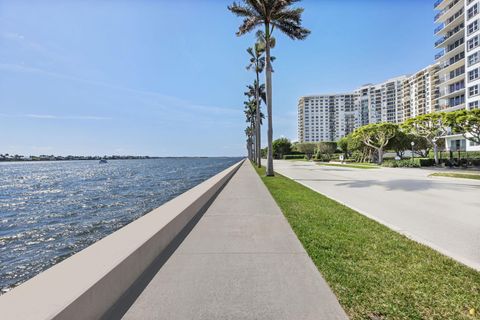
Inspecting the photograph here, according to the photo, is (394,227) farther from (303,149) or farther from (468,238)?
(303,149)

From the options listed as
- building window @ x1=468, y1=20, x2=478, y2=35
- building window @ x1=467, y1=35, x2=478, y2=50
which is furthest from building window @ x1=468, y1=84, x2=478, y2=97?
building window @ x1=468, y1=20, x2=478, y2=35

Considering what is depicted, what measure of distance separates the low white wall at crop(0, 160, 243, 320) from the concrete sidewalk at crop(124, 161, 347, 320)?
12.3 inches

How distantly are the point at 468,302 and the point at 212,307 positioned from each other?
291 cm

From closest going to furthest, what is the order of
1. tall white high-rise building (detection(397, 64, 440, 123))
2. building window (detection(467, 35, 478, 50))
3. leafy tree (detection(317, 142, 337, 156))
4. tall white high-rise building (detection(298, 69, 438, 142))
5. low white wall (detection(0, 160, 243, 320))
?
low white wall (detection(0, 160, 243, 320)) < building window (detection(467, 35, 478, 50)) < leafy tree (detection(317, 142, 337, 156)) < tall white high-rise building (detection(397, 64, 440, 123)) < tall white high-rise building (detection(298, 69, 438, 142))

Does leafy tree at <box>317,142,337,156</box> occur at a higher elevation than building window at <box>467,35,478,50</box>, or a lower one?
lower

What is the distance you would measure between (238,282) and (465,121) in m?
34.4

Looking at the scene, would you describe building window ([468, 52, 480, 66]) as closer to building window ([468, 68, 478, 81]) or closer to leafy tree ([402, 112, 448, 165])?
building window ([468, 68, 478, 81])

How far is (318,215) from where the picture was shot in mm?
8211

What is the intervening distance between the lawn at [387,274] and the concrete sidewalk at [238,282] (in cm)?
27

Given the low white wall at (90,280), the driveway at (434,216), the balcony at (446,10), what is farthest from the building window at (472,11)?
the low white wall at (90,280)

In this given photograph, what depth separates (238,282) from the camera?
3.83 m

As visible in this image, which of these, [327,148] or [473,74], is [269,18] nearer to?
[473,74]

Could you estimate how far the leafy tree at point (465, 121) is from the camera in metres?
27.6

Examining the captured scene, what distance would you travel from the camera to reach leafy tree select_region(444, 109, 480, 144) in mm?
27625
